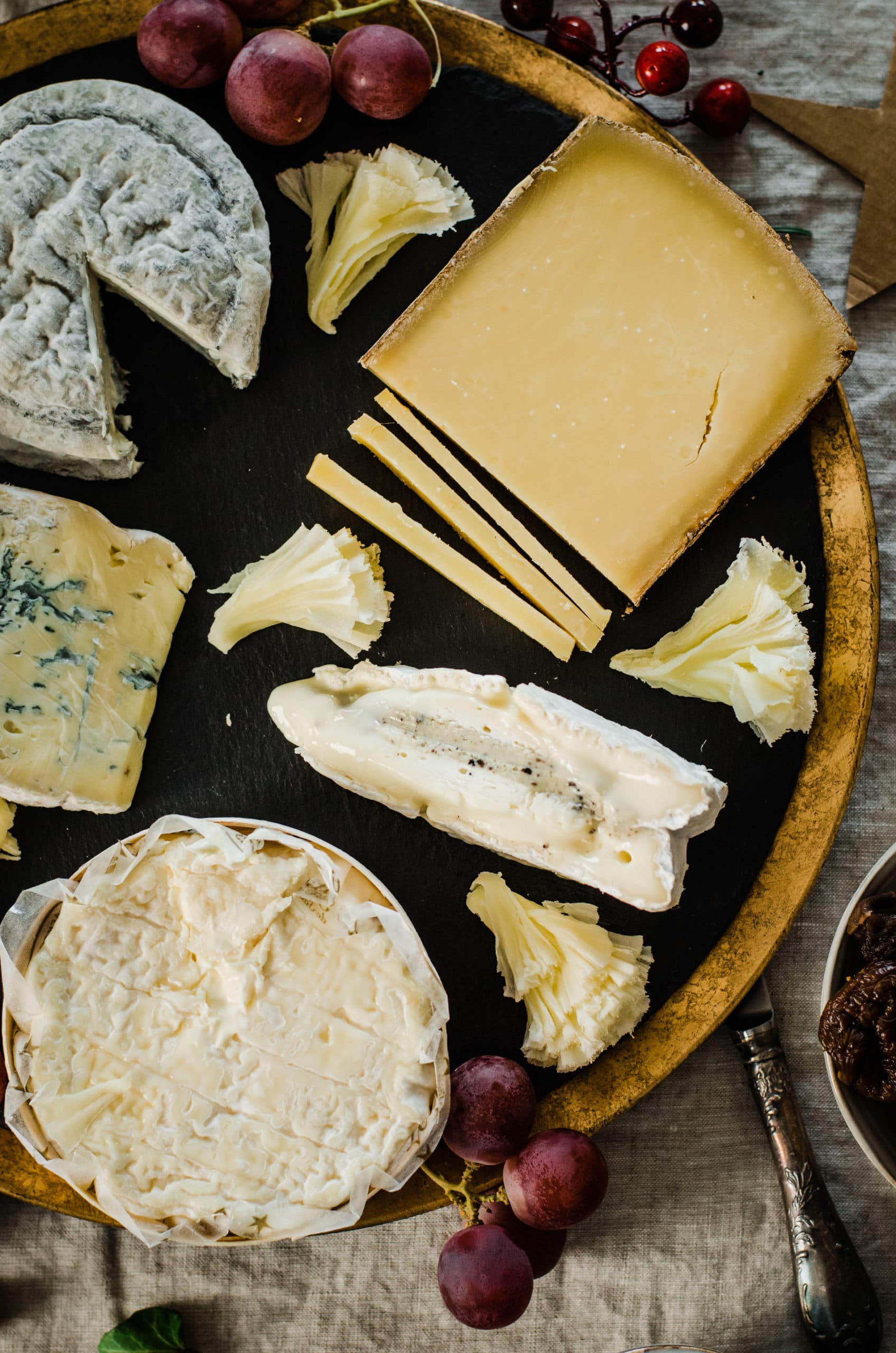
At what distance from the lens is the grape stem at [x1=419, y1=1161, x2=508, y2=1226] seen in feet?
5.20

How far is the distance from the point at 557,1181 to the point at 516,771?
2.11ft

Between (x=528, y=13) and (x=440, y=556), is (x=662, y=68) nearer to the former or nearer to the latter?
(x=528, y=13)

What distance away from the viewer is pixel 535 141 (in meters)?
1.88

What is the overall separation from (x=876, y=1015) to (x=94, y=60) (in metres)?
2.11

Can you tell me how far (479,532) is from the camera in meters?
1.82

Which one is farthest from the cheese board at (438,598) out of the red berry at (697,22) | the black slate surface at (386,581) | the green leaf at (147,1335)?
the green leaf at (147,1335)

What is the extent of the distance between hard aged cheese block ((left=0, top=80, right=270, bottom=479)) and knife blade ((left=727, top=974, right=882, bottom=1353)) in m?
1.52

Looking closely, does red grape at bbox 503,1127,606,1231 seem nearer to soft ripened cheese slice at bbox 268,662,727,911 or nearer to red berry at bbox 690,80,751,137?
soft ripened cheese slice at bbox 268,662,727,911

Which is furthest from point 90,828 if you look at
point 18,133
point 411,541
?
point 18,133

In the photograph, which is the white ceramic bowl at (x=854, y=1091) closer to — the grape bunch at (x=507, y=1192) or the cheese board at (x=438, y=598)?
the cheese board at (x=438, y=598)

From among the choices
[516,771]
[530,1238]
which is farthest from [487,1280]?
[516,771]

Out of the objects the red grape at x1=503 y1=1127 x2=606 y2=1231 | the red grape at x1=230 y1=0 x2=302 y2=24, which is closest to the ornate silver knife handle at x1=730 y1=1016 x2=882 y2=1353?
the red grape at x1=503 y1=1127 x2=606 y2=1231

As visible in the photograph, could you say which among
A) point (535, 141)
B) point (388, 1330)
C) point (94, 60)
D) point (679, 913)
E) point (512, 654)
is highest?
point (535, 141)

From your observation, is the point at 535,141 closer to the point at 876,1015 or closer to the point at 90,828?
the point at 90,828
